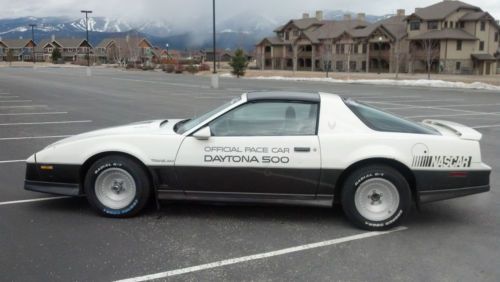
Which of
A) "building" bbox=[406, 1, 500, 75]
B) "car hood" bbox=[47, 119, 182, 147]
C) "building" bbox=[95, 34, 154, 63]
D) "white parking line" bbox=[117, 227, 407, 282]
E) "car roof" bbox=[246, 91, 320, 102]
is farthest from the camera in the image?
"building" bbox=[95, 34, 154, 63]

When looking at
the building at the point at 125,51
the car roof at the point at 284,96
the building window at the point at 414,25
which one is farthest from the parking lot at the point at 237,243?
the building at the point at 125,51

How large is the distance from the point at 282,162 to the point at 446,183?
166 cm

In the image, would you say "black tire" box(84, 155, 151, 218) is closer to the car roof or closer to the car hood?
the car hood

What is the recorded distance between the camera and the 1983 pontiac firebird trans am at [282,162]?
516 centimetres

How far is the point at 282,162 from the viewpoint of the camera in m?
5.16

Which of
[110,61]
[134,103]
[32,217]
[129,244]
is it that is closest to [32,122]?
[134,103]

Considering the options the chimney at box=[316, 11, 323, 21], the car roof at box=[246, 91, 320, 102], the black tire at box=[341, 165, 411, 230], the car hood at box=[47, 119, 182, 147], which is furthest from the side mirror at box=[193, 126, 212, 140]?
the chimney at box=[316, 11, 323, 21]

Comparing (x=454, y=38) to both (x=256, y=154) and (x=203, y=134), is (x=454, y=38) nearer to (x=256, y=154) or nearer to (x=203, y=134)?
(x=256, y=154)

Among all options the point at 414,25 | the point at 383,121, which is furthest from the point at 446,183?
the point at 414,25

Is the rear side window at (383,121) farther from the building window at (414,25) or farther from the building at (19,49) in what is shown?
the building at (19,49)

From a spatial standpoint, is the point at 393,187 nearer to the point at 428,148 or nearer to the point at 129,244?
the point at 428,148

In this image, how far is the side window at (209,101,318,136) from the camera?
17.4 feet

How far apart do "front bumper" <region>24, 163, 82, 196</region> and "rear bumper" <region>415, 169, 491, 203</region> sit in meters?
3.52

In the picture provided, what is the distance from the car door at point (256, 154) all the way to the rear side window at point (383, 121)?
46cm
